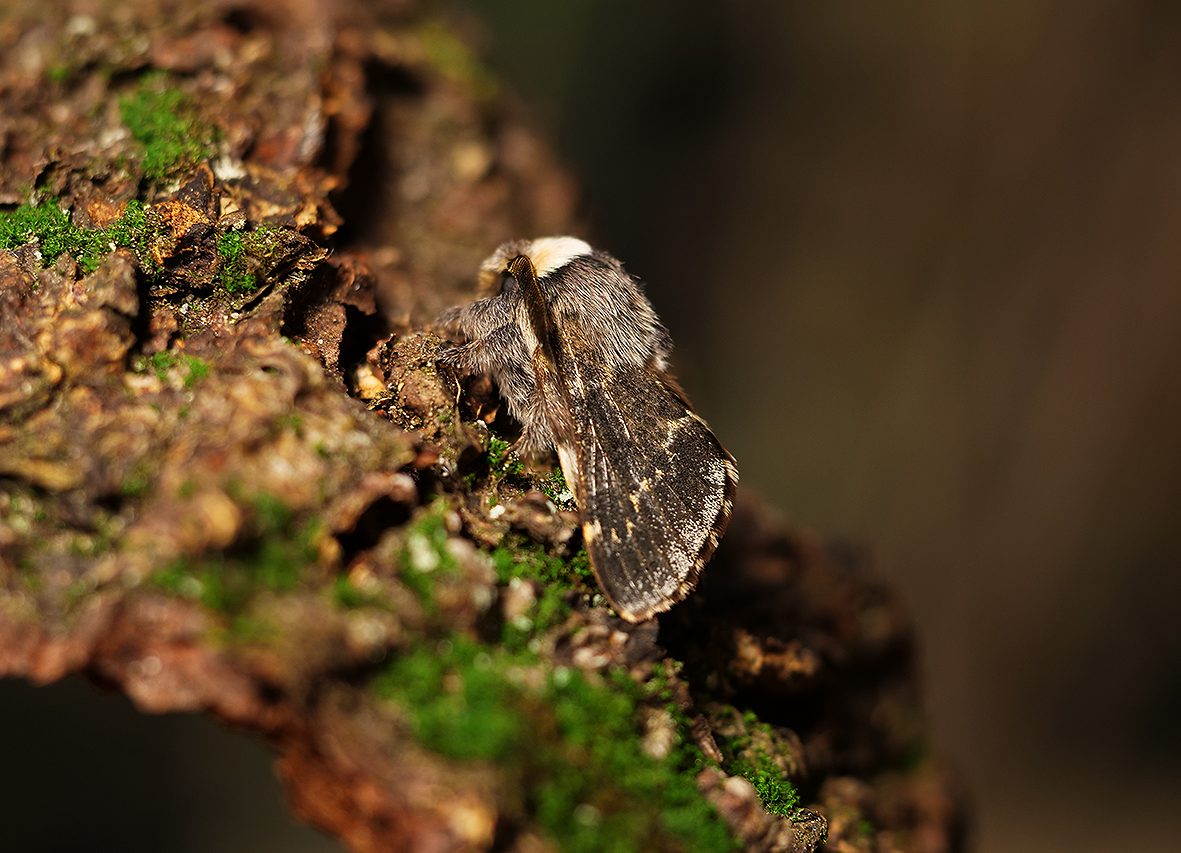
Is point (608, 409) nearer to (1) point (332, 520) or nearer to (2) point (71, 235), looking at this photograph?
(1) point (332, 520)

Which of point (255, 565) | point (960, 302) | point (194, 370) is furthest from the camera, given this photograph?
point (960, 302)

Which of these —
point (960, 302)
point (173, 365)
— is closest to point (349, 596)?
point (173, 365)

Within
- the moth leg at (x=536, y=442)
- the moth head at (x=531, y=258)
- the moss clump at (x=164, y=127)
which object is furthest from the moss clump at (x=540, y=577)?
the moss clump at (x=164, y=127)

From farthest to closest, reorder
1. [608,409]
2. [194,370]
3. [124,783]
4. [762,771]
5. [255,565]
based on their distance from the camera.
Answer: [124,783] → [608,409] → [762,771] → [194,370] → [255,565]

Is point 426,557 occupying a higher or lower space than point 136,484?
lower

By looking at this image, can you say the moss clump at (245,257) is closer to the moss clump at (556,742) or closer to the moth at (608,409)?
the moth at (608,409)

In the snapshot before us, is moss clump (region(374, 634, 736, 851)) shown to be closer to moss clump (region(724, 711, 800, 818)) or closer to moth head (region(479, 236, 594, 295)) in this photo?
moss clump (region(724, 711, 800, 818))

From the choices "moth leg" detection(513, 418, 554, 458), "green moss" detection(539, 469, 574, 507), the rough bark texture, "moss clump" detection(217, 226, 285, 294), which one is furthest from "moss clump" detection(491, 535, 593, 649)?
"moss clump" detection(217, 226, 285, 294)
